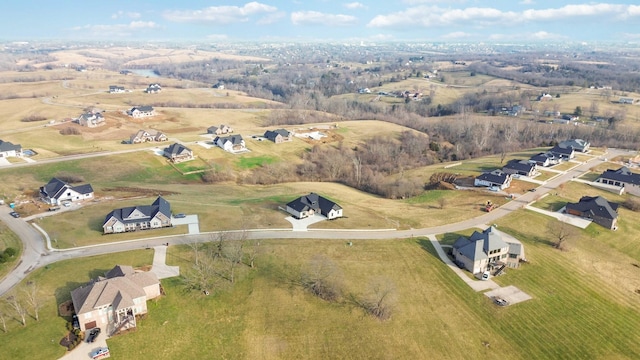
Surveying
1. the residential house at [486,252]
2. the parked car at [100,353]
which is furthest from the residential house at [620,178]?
the parked car at [100,353]

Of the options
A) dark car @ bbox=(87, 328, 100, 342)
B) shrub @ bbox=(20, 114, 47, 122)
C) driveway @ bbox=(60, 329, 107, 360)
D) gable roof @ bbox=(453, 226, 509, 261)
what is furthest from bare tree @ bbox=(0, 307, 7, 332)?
shrub @ bbox=(20, 114, 47, 122)

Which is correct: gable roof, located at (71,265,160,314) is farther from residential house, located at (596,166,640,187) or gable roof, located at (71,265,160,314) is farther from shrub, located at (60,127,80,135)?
shrub, located at (60,127,80,135)

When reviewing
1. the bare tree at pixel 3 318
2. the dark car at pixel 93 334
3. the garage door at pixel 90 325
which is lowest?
the dark car at pixel 93 334

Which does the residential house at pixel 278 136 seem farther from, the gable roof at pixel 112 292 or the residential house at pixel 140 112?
the gable roof at pixel 112 292

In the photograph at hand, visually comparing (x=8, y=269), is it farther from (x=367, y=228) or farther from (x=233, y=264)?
(x=367, y=228)

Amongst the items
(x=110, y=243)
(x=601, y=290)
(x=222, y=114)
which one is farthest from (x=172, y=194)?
(x=222, y=114)

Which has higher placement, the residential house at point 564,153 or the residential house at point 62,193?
the residential house at point 62,193

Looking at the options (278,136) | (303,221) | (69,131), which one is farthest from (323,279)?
(69,131)
